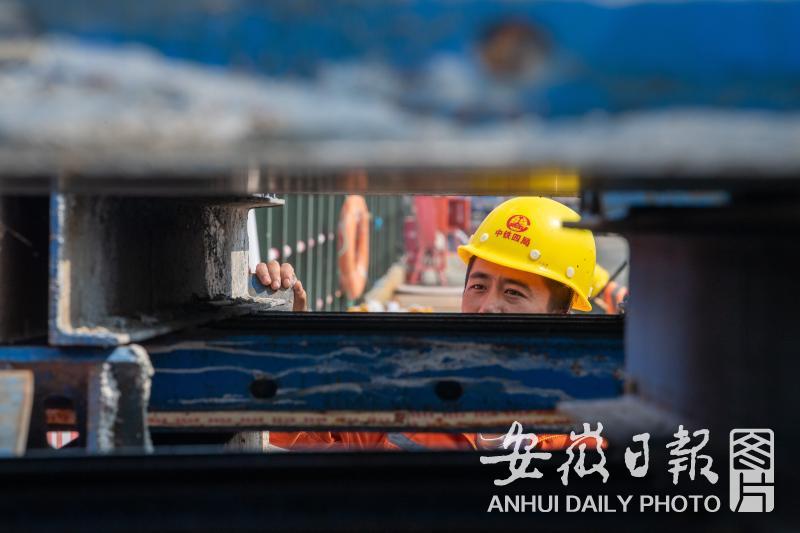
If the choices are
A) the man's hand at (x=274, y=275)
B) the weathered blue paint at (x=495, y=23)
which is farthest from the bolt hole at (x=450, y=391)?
the man's hand at (x=274, y=275)

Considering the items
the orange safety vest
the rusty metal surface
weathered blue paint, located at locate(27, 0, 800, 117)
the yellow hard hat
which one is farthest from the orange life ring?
weathered blue paint, located at locate(27, 0, 800, 117)

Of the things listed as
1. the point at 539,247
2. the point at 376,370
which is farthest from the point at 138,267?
the point at 539,247

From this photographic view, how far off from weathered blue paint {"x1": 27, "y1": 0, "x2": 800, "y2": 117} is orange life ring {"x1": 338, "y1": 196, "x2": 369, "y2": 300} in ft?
33.0

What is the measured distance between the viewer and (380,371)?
2107 millimetres

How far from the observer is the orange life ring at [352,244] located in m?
11.3

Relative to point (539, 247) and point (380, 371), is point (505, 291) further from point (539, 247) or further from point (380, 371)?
point (380, 371)

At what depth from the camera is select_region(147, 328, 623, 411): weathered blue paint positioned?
204 centimetres

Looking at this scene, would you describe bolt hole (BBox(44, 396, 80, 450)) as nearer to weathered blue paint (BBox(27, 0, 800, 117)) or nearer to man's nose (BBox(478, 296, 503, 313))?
weathered blue paint (BBox(27, 0, 800, 117))

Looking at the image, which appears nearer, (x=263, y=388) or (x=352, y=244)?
(x=263, y=388)

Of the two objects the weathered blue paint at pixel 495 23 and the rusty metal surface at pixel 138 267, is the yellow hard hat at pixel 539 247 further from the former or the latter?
the weathered blue paint at pixel 495 23

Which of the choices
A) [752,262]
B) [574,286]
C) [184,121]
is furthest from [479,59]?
[574,286]

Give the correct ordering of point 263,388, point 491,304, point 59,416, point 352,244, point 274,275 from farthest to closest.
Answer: point 352,244
point 491,304
point 274,275
point 263,388
point 59,416

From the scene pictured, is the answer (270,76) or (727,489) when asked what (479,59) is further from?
(727,489)

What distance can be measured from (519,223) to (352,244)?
7.54m
